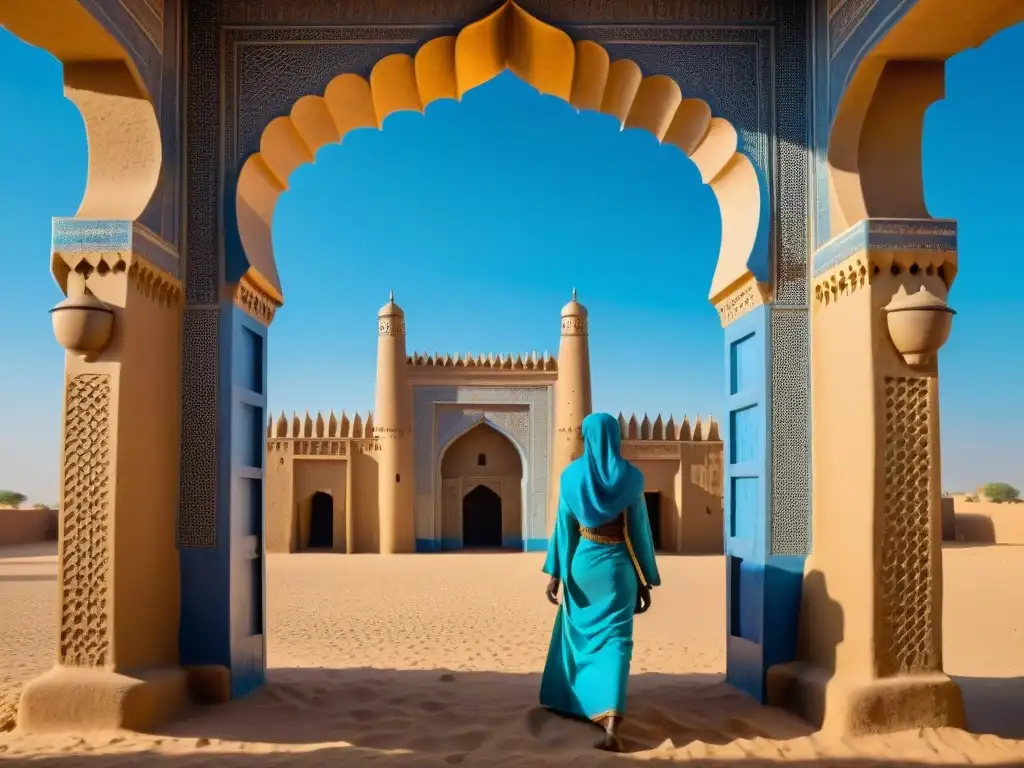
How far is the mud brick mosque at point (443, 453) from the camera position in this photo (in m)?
20.6

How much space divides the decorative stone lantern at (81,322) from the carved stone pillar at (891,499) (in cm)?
401

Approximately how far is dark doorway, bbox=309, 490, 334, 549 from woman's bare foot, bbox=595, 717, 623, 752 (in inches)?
703

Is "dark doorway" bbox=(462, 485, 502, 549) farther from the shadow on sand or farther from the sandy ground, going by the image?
the shadow on sand

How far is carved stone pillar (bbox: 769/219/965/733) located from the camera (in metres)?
4.52

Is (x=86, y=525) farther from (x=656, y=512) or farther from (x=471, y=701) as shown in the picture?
(x=656, y=512)

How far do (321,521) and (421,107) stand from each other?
56.1 ft

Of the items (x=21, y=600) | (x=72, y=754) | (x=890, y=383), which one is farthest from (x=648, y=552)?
(x=21, y=600)

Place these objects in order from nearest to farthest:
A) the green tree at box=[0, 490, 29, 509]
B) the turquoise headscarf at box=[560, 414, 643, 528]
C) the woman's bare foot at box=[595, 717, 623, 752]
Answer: the woman's bare foot at box=[595, 717, 623, 752]
the turquoise headscarf at box=[560, 414, 643, 528]
the green tree at box=[0, 490, 29, 509]

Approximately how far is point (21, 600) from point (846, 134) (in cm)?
1202

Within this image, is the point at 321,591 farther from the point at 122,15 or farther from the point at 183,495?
the point at 122,15

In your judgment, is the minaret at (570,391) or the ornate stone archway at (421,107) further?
the minaret at (570,391)

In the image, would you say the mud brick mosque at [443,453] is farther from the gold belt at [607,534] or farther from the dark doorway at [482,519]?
Result: the gold belt at [607,534]

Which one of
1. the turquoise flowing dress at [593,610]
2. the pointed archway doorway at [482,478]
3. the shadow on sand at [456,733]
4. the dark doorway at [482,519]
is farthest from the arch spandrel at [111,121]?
the dark doorway at [482,519]

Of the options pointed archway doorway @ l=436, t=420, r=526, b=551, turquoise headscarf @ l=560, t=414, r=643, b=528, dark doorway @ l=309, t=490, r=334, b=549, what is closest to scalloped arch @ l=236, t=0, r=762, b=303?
turquoise headscarf @ l=560, t=414, r=643, b=528
